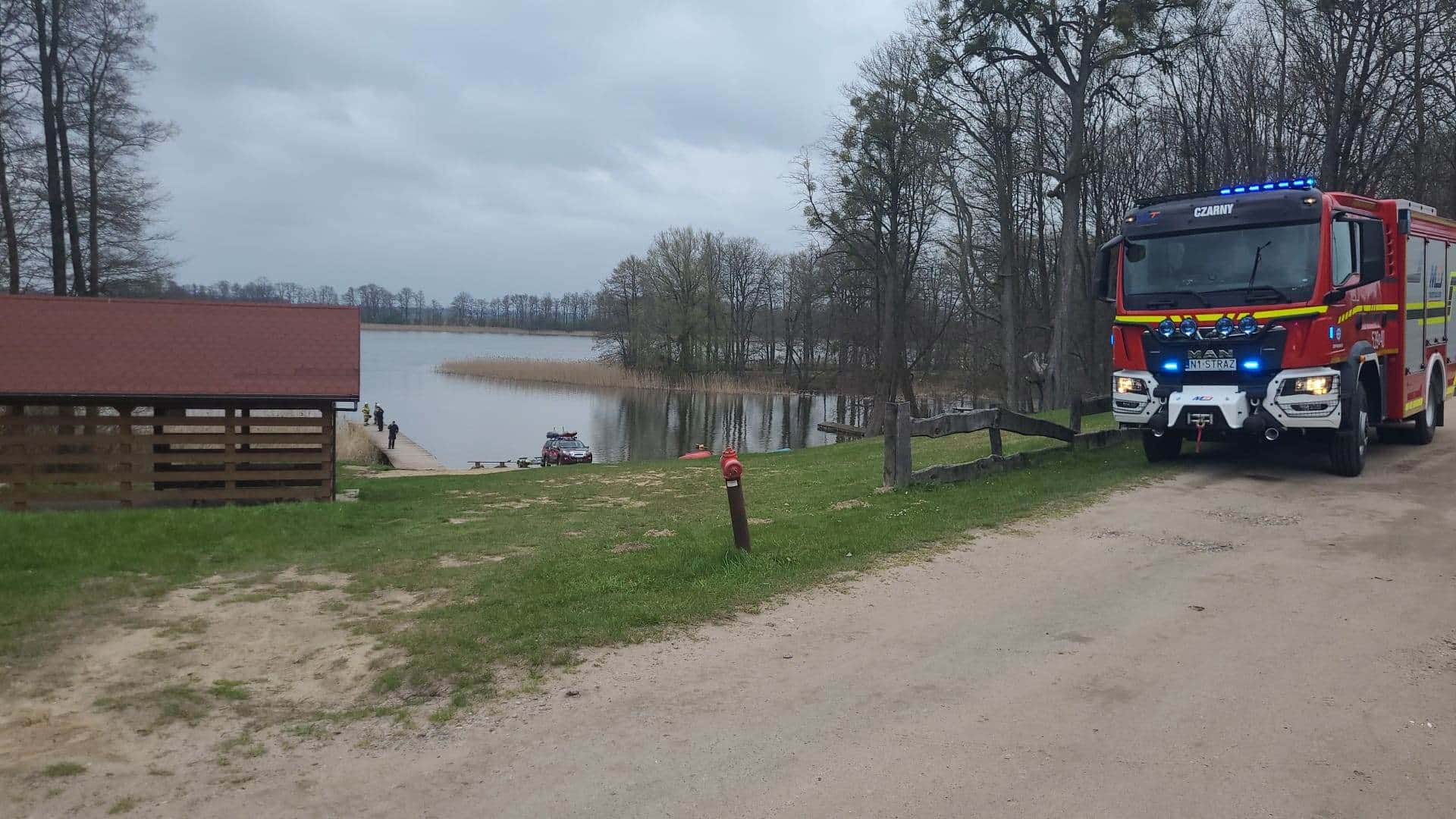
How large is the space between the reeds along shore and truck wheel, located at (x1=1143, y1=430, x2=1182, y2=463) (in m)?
53.4

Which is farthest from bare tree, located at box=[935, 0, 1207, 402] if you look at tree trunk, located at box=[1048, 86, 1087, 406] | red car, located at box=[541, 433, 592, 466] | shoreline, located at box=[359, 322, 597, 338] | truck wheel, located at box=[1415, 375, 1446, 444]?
shoreline, located at box=[359, 322, 597, 338]

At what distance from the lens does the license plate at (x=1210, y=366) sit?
441 inches

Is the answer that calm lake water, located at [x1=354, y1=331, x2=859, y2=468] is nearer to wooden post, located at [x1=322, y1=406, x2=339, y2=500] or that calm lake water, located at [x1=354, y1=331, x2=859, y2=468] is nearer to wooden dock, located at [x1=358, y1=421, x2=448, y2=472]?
wooden dock, located at [x1=358, y1=421, x2=448, y2=472]

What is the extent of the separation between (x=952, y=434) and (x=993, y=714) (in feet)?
25.5

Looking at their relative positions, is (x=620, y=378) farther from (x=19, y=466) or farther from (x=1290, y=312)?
(x=1290, y=312)

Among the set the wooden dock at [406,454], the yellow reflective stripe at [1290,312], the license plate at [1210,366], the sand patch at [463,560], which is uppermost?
the yellow reflective stripe at [1290,312]

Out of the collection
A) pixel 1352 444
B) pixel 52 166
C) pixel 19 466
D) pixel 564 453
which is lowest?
pixel 564 453

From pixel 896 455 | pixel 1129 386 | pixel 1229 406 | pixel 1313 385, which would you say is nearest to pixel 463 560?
pixel 896 455

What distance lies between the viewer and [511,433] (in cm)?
4791

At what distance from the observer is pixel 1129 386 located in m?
12.0

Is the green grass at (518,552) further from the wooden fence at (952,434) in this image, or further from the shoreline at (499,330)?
the shoreline at (499,330)

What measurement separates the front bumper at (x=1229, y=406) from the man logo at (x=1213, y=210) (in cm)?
196

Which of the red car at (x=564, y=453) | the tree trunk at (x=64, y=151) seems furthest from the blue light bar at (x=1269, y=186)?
the tree trunk at (x=64, y=151)

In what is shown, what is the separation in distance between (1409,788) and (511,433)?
150ft
